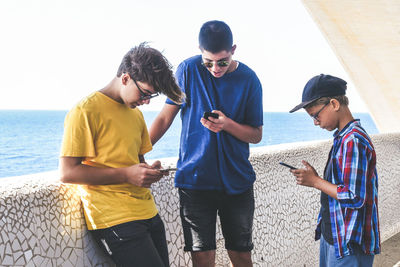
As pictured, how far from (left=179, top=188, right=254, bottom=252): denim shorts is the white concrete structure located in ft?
18.3

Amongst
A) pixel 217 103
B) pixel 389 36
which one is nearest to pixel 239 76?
pixel 217 103

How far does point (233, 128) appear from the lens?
2.10 m

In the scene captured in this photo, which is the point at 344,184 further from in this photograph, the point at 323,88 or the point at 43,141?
the point at 43,141

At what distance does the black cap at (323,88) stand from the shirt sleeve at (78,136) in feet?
3.14

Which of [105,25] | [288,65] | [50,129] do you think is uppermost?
[105,25]

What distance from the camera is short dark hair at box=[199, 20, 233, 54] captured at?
80.5 inches

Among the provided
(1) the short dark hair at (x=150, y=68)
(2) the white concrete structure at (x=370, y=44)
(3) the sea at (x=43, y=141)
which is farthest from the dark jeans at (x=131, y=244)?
(3) the sea at (x=43, y=141)

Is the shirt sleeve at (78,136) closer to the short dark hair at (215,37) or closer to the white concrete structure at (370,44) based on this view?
the short dark hair at (215,37)

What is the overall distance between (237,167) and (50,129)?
94.6 meters

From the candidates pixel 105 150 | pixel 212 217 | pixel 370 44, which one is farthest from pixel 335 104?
pixel 370 44

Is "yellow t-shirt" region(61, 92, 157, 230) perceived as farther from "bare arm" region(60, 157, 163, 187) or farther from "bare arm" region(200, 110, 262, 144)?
"bare arm" region(200, 110, 262, 144)

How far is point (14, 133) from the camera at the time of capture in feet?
290

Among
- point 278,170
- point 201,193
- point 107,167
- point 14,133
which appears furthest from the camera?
point 14,133

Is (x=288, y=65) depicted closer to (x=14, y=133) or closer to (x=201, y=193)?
(x=14, y=133)
